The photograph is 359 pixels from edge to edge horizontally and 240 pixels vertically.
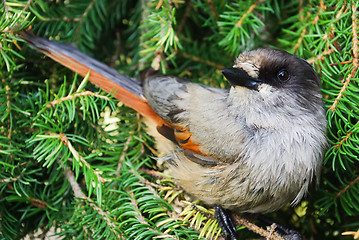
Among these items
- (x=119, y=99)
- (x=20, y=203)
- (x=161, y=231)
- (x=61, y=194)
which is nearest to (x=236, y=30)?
(x=119, y=99)

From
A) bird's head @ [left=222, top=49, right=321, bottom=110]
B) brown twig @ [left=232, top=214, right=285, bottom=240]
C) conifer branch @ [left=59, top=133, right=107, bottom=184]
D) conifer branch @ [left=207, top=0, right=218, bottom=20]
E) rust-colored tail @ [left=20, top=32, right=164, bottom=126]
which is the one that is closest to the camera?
brown twig @ [left=232, top=214, right=285, bottom=240]

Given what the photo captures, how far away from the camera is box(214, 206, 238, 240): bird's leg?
1823 mm

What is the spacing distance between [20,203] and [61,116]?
509mm

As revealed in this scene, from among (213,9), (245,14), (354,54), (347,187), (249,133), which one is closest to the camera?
(354,54)

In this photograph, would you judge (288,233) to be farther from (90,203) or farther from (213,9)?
(213,9)

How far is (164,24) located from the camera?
2037 mm

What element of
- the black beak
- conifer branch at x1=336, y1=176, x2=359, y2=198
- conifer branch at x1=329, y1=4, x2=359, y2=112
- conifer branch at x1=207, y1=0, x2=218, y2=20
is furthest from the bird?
conifer branch at x1=207, y1=0, x2=218, y2=20

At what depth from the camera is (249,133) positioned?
1.92 metres

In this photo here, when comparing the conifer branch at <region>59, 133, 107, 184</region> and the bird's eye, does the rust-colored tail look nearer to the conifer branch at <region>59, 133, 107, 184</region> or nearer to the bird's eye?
the conifer branch at <region>59, 133, 107, 184</region>

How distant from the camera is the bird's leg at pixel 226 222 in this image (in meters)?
1.82

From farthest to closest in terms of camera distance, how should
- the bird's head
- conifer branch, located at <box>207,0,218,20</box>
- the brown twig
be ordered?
conifer branch, located at <box>207,0,218,20</box> → the bird's head → the brown twig

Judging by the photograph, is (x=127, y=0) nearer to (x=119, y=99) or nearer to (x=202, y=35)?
(x=202, y=35)

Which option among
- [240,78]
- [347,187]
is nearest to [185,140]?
[240,78]

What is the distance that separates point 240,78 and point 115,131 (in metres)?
0.75
